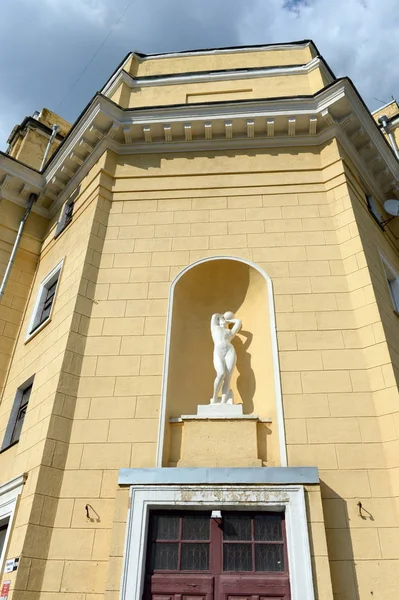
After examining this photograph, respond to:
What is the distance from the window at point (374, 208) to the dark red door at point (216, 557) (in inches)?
305

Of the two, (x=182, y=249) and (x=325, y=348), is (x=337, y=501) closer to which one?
(x=325, y=348)

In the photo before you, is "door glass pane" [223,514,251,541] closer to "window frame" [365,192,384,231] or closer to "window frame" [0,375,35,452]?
"window frame" [0,375,35,452]

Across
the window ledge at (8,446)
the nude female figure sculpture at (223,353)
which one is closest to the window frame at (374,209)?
the nude female figure sculpture at (223,353)

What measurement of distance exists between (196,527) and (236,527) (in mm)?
587

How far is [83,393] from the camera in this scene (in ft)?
28.6

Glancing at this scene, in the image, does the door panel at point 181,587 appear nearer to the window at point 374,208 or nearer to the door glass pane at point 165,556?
the door glass pane at point 165,556

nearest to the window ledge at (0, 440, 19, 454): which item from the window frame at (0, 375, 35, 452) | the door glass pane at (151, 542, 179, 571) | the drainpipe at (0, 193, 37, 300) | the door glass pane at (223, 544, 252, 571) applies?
the window frame at (0, 375, 35, 452)

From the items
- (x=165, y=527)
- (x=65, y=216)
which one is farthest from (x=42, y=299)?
(x=165, y=527)

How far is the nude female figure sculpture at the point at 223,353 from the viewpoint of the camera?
29.0 feet

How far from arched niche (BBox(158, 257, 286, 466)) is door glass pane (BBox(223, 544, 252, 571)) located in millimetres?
1484

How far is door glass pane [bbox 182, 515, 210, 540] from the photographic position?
24.0 feet

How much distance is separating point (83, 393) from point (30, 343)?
9.18 ft

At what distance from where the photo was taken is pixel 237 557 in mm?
7121

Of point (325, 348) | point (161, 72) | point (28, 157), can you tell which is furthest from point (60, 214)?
point (325, 348)
